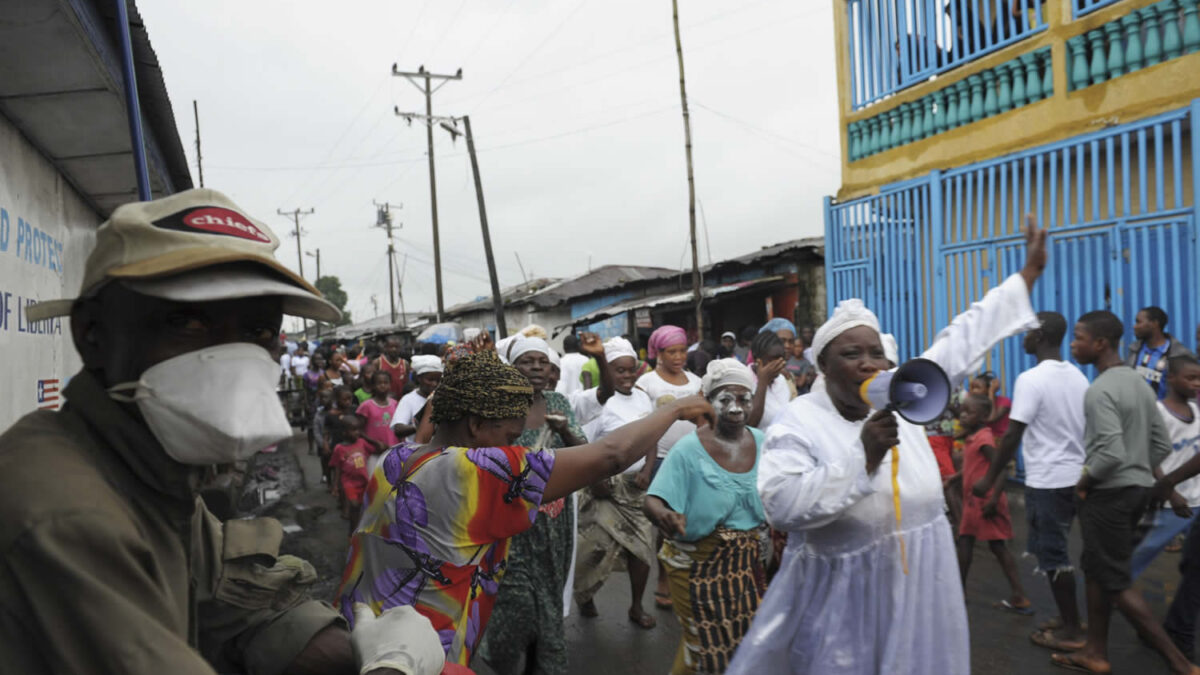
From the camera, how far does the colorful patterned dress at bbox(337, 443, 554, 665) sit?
2236mm

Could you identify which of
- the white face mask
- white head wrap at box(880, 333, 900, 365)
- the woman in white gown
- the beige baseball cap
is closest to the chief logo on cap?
the beige baseball cap

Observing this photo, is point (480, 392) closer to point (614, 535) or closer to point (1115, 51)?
point (614, 535)

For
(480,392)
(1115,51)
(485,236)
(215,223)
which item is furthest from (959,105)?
→ (485,236)

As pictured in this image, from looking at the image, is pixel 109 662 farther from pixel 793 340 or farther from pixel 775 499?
pixel 793 340

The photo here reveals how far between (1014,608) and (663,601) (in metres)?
2.40

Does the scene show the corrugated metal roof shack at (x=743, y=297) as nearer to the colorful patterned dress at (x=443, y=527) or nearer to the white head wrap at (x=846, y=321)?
the white head wrap at (x=846, y=321)

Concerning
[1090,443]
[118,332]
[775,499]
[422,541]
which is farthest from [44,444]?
[1090,443]

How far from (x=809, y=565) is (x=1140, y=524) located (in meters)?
2.75

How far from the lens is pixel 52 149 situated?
14.9ft

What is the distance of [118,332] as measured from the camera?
119 cm

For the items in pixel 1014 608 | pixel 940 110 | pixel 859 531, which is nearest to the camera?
pixel 859 531

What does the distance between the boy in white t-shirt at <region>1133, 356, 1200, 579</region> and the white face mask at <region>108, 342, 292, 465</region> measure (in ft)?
15.7

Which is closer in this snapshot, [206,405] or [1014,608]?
[206,405]

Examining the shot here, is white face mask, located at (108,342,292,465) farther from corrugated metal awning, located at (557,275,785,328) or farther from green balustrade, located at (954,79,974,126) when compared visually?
corrugated metal awning, located at (557,275,785,328)
